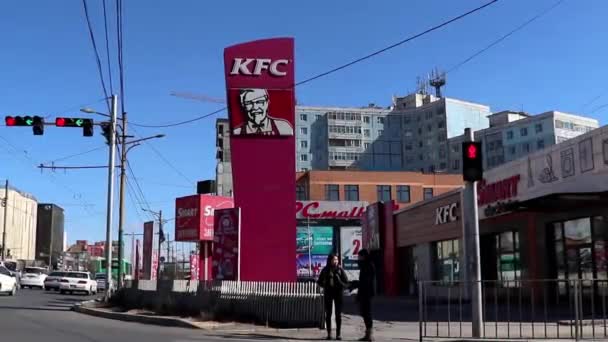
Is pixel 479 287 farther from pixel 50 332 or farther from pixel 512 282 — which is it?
pixel 50 332

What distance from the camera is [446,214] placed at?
1214 inches

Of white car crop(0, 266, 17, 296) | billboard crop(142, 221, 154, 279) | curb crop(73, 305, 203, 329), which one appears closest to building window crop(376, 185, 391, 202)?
billboard crop(142, 221, 154, 279)

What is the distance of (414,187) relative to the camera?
9294 cm

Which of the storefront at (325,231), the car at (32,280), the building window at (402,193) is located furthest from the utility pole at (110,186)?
the building window at (402,193)

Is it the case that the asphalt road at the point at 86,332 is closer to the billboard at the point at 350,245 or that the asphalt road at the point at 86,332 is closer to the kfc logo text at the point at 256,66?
the kfc logo text at the point at 256,66

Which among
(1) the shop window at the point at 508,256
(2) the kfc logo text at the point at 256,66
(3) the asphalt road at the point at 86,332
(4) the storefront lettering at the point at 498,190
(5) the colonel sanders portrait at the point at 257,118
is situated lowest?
(3) the asphalt road at the point at 86,332

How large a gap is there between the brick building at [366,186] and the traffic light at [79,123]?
64.0m

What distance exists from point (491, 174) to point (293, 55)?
9.37 meters

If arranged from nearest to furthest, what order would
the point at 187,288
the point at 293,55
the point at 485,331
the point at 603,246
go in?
the point at 485,331 < the point at 187,288 < the point at 603,246 < the point at 293,55

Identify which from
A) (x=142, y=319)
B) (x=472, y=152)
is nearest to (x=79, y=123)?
(x=142, y=319)

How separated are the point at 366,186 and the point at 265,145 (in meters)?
69.1

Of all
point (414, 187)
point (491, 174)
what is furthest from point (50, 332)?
point (414, 187)

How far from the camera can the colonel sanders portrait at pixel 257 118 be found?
22.1 m

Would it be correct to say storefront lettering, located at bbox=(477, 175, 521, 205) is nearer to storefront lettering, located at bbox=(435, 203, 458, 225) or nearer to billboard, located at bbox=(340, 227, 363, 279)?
storefront lettering, located at bbox=(435, 203, 458, 225)
